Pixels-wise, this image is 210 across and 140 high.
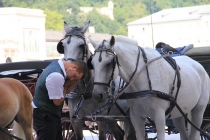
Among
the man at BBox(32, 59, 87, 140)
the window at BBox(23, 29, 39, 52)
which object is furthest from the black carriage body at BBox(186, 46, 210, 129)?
the window at BBox(23, 29, 39, 52)

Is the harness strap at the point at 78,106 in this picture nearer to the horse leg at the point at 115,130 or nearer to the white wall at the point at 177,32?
the horse leg at the point at 115,130

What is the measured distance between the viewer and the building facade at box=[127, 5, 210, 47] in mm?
94250

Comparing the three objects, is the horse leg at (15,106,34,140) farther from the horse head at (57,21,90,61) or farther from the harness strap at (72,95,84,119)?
the horse head at (57,21,90,61)

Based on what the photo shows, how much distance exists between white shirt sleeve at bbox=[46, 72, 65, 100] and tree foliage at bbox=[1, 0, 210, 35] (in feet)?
343

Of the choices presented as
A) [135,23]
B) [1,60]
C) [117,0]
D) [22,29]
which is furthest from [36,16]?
[117,0]

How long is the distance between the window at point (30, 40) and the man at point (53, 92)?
80108 millimetres

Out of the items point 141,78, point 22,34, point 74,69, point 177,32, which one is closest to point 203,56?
point 141,78

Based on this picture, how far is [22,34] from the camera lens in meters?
84.4

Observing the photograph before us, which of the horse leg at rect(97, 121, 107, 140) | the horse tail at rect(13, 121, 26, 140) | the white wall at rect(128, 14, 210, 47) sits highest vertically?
the horse leg at rect(97, 121, 107, 140)

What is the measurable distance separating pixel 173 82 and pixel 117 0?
136 meters

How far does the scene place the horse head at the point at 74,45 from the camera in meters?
6.31

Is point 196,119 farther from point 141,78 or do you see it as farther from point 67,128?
point 67,128

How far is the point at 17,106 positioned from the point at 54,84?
70.1 inches

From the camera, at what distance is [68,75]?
5273 millimetres
